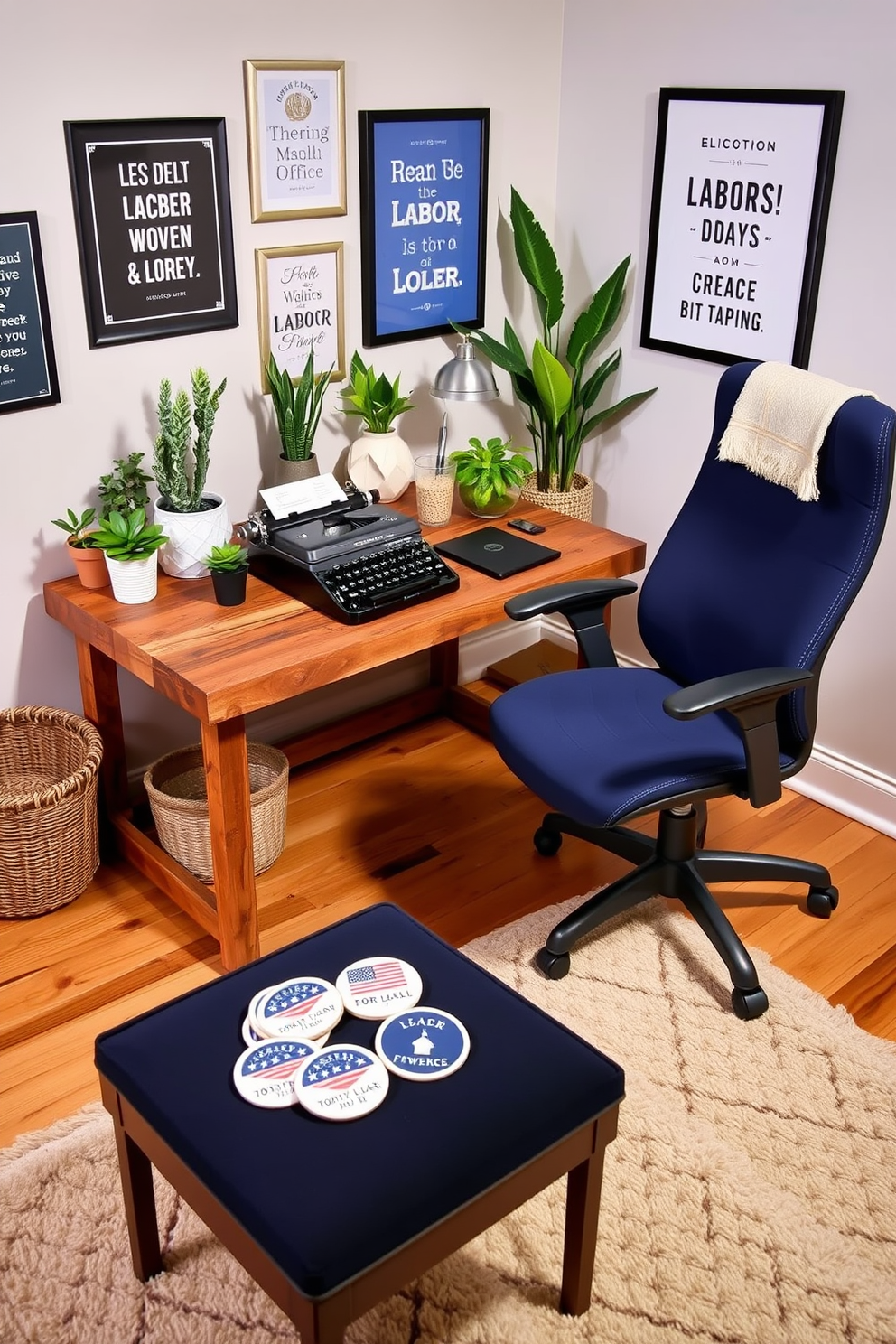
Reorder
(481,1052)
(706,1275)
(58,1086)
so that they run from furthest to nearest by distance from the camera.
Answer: (58,1086) → (706,1275) → (481,1052)

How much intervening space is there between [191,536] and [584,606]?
0.86 meters

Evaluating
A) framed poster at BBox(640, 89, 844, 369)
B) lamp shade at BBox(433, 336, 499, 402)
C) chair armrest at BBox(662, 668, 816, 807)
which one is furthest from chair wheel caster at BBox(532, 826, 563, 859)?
framed poster at BBox(640, 89, 844, 369)

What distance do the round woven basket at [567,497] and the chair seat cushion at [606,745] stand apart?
783 millimetres

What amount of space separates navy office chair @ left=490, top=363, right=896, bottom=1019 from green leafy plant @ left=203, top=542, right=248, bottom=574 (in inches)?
22.1

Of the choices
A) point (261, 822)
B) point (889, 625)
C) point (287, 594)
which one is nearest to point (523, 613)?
point (287, 594)

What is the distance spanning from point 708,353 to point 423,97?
0.94 m

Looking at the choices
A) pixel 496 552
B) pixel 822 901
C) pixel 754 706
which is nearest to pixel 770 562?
pixel 754 706

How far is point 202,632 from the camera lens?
2.52 meters

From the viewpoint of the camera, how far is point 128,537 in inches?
101

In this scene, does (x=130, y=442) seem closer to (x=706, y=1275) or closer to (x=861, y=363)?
(x=861, y=363)

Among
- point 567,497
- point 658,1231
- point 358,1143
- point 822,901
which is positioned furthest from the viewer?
point 567,497

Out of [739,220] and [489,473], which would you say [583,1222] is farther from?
[739,220]

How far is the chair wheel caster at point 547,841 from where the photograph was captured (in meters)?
2.95

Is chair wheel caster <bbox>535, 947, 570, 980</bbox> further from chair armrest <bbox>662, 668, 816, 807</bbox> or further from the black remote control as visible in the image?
the black remote control
